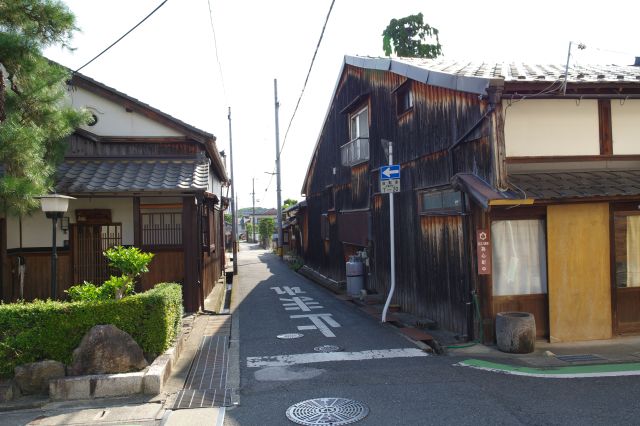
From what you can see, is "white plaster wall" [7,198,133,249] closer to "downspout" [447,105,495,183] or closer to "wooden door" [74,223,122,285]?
"wooden door" [74,223,122,285]

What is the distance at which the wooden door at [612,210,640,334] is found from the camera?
8.99m

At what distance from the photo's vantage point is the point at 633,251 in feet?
29.8

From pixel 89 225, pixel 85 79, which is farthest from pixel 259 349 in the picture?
pixel 85 79

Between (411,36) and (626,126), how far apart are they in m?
19.3

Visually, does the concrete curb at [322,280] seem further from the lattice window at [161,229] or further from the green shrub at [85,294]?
the green shrub at [85,294]

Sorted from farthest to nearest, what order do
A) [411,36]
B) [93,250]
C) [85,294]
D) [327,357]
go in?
[411,36] < [93,250] < [327,357] < [85,294]

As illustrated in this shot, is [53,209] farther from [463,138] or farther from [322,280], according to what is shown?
[322,280]

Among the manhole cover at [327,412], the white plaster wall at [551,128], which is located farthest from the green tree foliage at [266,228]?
the manhole cover at [327,412]

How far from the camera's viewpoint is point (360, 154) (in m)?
15.2

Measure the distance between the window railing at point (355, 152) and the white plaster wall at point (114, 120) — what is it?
5.28 metres

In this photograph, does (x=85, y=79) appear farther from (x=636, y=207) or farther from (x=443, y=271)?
(x=636, y=207)

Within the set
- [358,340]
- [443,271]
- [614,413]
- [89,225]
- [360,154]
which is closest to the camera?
[614,413]

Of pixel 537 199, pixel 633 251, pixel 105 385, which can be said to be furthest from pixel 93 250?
pixel 633 251

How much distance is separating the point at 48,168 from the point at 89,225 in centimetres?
337
